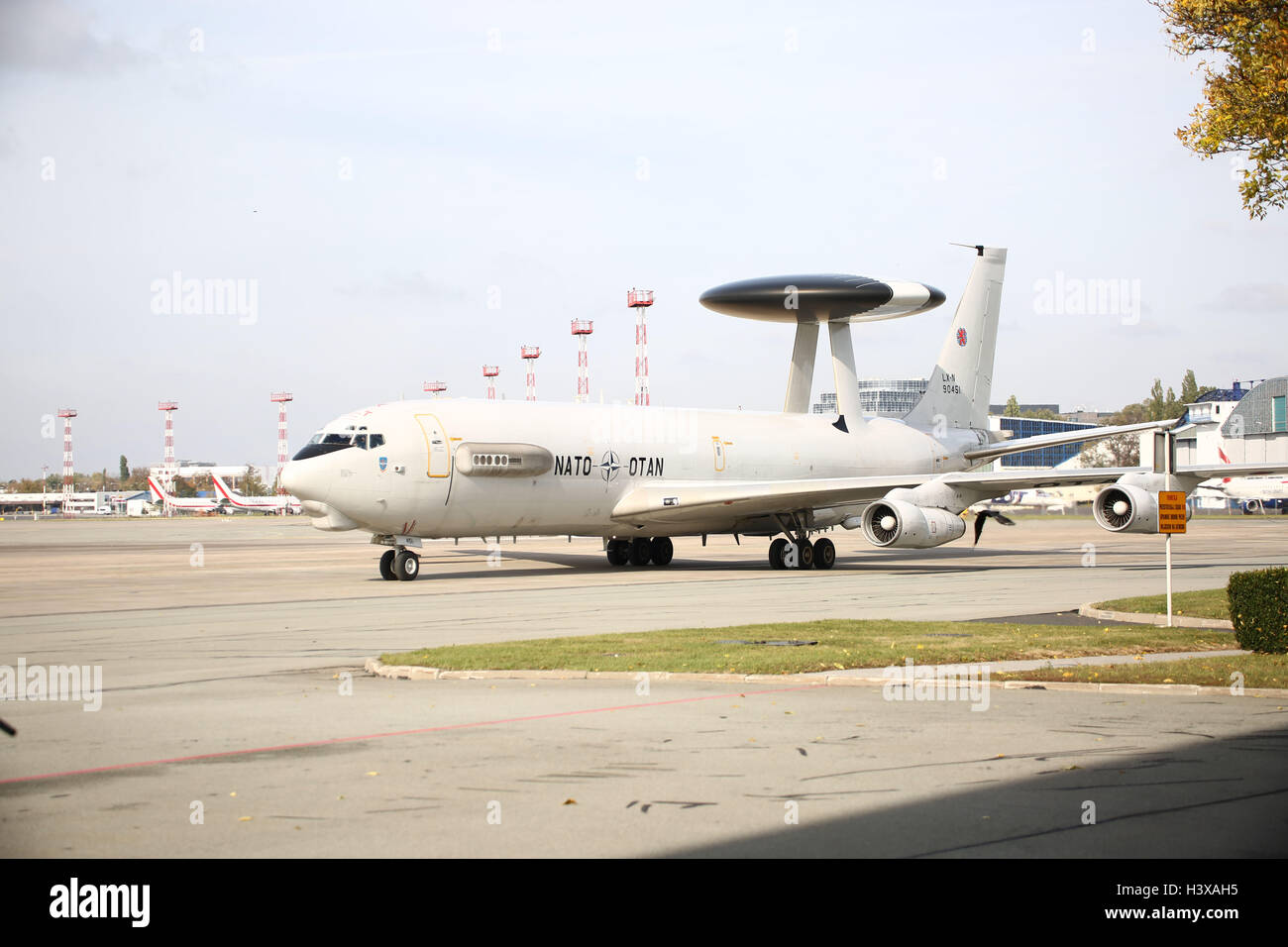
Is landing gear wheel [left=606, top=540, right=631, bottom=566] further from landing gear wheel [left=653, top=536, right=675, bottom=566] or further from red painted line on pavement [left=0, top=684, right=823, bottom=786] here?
red painted line on pavement [left=0, top=684, right=823, bottom=786]

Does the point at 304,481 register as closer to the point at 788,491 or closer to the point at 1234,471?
the point at 788,491

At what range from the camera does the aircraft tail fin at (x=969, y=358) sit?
45469 mm

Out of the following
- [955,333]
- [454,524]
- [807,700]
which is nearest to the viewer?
[807,700]

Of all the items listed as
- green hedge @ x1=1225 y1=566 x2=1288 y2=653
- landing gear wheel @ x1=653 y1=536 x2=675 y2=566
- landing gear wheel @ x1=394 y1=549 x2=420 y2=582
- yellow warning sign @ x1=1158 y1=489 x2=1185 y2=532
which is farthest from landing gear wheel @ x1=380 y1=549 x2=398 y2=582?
green hedge @ x1=1225 y1=566 x2=1288 y2=653

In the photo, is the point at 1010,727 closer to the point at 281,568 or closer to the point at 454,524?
the point at 454,524

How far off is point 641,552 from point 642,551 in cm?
6

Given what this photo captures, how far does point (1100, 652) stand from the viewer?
14.9m

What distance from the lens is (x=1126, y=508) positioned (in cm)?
3077

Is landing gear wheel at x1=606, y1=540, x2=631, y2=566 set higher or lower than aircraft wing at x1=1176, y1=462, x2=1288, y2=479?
lower

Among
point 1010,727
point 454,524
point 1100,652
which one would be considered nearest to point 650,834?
point 1010,727

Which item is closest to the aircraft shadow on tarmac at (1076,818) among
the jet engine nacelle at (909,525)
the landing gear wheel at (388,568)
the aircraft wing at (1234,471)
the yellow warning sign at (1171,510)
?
the yellow warning sign at (1171,510)

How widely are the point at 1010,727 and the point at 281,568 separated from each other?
3070 centimetres

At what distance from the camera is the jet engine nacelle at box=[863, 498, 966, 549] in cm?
3250

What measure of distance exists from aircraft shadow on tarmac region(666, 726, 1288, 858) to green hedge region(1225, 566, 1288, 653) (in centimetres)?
604
